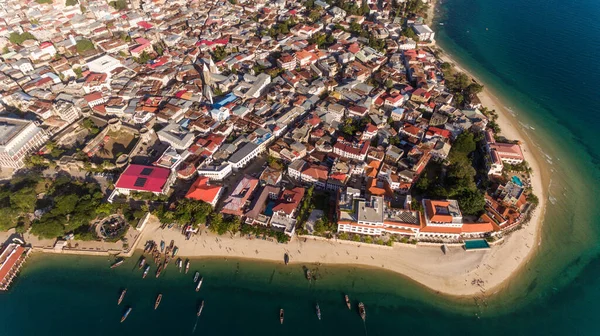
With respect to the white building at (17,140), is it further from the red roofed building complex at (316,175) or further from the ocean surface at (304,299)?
the red roofed building complex at (316,175)

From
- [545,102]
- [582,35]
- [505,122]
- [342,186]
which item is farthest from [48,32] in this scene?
[582,35]

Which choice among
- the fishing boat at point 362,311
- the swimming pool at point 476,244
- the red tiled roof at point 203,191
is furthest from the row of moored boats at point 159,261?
the swimming pool at point 476,244

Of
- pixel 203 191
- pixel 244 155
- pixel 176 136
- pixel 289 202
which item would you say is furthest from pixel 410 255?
pixel 176 136

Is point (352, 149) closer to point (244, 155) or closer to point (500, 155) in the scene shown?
point (244, 155)

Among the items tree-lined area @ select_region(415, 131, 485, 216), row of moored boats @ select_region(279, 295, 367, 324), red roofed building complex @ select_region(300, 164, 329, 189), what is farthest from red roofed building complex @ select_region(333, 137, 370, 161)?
row of moored boats @ select_region(279, 295, 367, 324)

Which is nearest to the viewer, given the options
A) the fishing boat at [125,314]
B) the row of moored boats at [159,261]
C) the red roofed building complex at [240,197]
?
the fishing boat at [125,314]

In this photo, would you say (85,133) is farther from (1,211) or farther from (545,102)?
(545,102)

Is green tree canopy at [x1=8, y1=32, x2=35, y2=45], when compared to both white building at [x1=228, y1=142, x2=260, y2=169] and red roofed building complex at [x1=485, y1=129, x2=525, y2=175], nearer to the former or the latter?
white building at [x1=228, y1=142, x2=260, y2=169]
